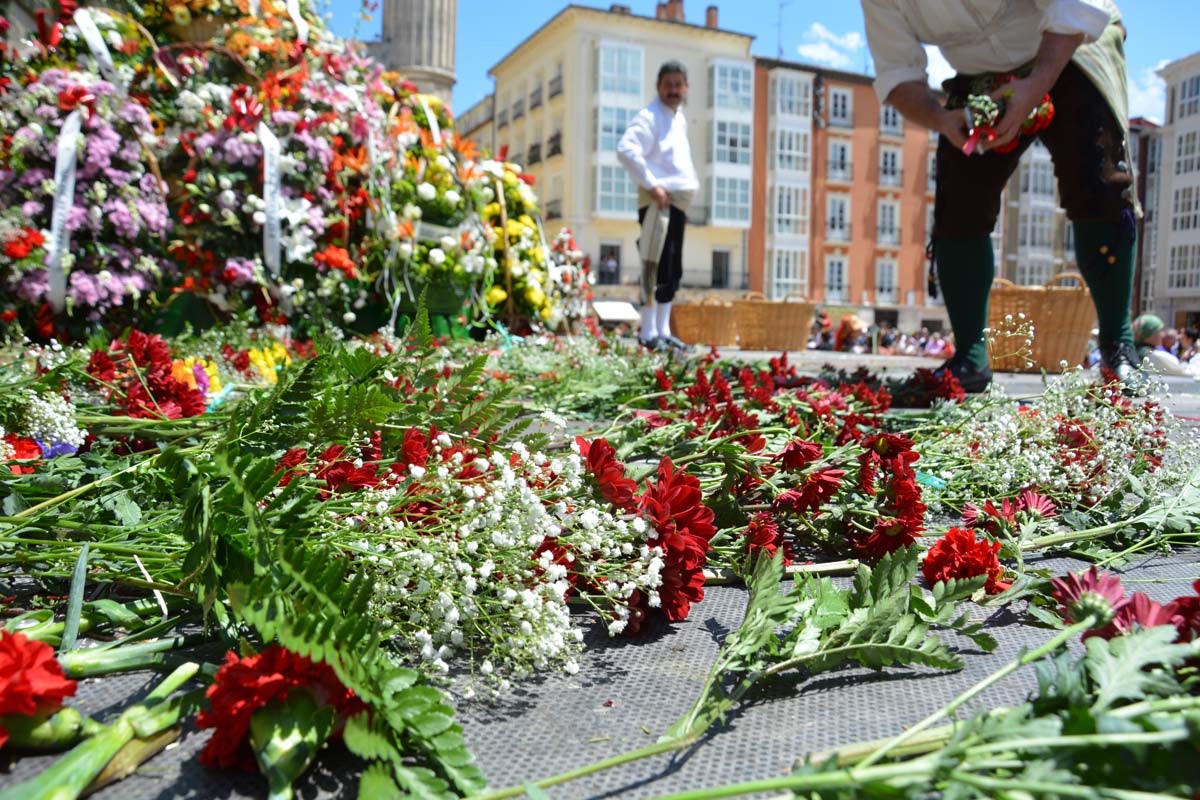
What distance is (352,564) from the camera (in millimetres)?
1089

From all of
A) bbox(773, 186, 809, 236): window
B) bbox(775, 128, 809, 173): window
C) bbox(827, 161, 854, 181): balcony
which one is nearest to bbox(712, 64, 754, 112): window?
bbox(775, 128, 809, 173): window

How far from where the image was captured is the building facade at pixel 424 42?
41.0 ft

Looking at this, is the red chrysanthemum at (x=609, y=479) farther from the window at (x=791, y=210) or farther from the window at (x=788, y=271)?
the window at (x=791, y=210)

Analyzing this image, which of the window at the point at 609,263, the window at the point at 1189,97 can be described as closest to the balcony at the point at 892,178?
the window at the point at 609,263

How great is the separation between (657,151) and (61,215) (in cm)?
433

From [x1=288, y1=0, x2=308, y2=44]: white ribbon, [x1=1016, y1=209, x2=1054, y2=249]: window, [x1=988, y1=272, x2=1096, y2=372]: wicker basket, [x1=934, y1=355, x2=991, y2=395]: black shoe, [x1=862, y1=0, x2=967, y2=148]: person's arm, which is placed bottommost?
[x1=934, y1=355, x2=991, y2=395]: black shoe

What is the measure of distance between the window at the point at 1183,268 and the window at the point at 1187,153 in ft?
13.5

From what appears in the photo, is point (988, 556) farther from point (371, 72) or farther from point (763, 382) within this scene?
point (371, 72)

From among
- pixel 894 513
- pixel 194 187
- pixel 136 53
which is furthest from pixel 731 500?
pixel 136 53

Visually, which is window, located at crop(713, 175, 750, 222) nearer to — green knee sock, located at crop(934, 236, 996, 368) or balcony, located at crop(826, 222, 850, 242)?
balcony, located at crop(826, 222, 850, 242)

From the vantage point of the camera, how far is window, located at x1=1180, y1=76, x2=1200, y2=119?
44.6 m

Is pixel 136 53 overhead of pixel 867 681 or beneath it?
overhead

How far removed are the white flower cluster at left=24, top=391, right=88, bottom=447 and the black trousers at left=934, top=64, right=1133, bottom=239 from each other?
3.32m

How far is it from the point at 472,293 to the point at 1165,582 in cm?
428
